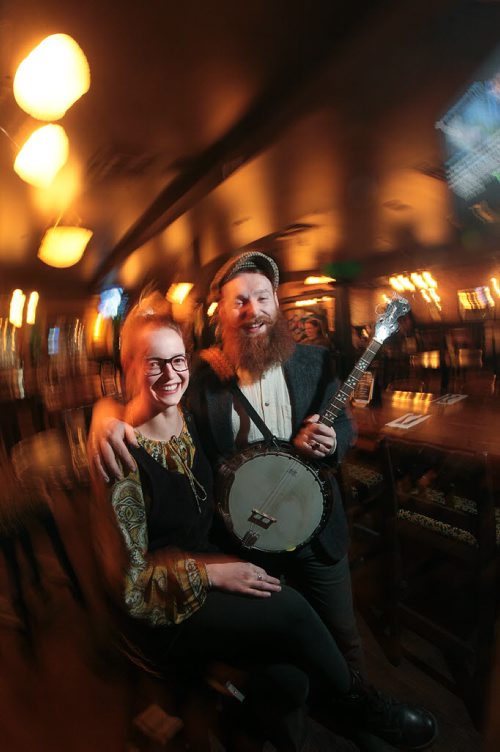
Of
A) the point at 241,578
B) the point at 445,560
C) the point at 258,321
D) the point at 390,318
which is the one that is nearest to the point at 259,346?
the point at 258,321

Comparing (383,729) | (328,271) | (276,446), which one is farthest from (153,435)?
(383,729)

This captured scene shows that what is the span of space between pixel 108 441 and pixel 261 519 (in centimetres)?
17

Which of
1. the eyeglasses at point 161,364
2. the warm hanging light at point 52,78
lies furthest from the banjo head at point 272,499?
the warm hanging light at point 52,78

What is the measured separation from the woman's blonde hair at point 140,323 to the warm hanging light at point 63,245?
0.23ft

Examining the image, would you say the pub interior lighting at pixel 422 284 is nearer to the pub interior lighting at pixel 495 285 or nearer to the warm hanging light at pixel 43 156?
the pub interior lighting at pixel 495 285

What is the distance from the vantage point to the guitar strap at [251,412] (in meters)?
0.41

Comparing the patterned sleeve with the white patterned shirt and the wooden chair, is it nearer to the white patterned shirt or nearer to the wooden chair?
the white patterned shirt

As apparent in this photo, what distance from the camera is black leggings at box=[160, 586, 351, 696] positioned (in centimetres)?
43

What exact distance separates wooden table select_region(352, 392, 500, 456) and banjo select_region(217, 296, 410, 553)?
0.04 m

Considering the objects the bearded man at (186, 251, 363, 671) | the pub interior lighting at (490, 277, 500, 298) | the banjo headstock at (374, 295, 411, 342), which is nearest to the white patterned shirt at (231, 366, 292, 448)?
the bearded man at (186, 251, 363, 671)

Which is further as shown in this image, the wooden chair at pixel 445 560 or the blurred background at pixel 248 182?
the wooden chair at pixel 445 560

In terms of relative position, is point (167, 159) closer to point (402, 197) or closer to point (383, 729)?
point (402, 197)

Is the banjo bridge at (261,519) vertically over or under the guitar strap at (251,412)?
under

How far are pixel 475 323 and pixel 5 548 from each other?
0.55 m
